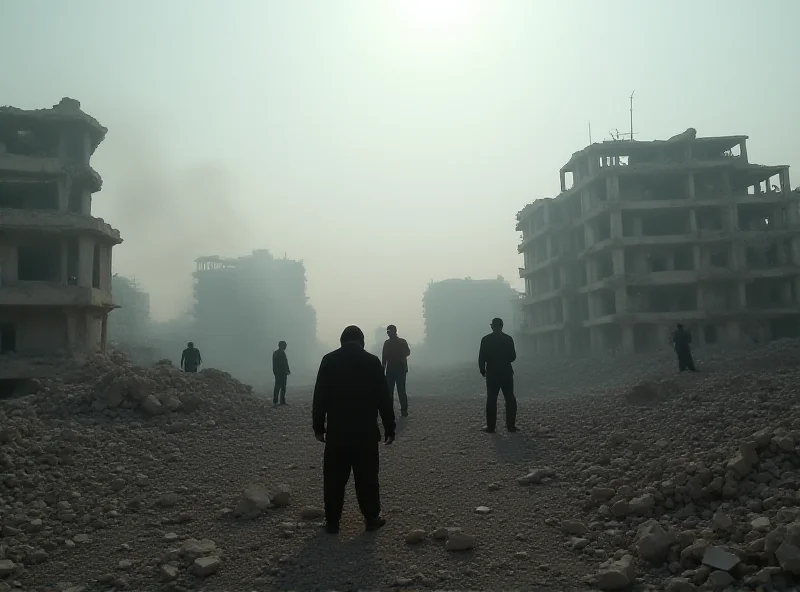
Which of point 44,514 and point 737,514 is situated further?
point 44,514

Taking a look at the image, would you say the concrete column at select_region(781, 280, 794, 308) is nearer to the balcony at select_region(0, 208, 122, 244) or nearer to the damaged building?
the damaged building

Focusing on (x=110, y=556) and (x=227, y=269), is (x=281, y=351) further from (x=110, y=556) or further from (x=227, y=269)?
(x=227, y=269)

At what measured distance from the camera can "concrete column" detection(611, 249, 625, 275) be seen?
32.9 metres

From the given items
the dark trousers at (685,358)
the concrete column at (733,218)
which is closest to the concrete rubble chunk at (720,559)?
the dark trousers at (685,358)

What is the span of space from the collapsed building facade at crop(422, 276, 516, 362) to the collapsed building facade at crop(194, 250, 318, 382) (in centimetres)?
2158

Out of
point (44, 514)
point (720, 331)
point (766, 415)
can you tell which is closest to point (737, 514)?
point (766, 415)

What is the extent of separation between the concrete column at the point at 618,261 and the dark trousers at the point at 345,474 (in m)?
30.4

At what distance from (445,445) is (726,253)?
104ft

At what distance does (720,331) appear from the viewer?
1291 inches

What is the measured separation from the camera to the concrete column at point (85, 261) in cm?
2197

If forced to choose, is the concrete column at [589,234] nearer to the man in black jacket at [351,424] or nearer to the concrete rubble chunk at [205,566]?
the man in black jacket at [351,424]

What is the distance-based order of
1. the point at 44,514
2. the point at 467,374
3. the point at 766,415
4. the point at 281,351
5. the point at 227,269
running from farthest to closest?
the point at 227,269, the point at 467,374, the point at 281,351, the point at 766,415, the point at 44,514

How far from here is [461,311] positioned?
303 feet

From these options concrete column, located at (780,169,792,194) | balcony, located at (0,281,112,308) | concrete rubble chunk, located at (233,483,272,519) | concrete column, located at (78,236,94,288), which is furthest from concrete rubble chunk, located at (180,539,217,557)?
concrete column, located at (780,169,792,194)
